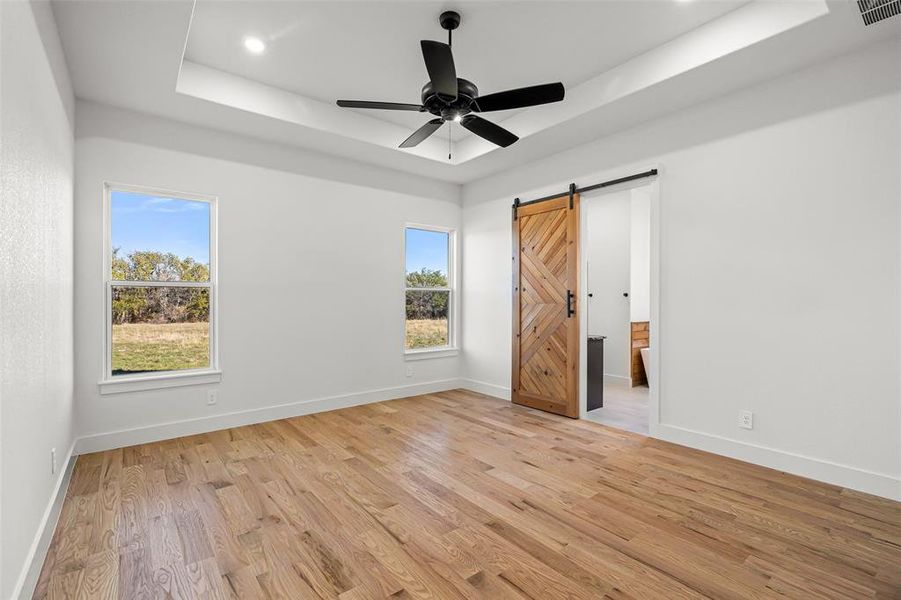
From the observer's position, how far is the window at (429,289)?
5.54 m

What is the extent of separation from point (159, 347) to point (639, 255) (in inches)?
241

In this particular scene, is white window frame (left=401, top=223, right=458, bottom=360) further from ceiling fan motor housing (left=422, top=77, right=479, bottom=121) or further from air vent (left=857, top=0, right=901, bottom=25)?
air vent (left=857, top=0, right=901, bottom=25)

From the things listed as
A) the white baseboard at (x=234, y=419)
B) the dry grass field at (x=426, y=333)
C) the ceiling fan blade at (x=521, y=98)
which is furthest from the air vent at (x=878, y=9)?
the white baseboard at (x=234, y=419)

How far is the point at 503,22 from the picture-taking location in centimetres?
290

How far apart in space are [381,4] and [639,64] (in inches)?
77.7

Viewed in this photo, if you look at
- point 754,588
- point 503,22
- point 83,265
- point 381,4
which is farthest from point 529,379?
point 83,265

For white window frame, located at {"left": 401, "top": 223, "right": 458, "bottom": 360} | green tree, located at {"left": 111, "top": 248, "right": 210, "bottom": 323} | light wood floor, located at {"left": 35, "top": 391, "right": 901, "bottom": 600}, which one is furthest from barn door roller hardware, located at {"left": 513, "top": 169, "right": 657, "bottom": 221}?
green tree, located at {"left": 111, "top": 248, "right": 210, "bottom": 323}

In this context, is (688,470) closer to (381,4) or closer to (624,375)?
(624,375)

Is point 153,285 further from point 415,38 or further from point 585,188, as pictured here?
point 585,188

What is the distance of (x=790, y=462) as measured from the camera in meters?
3.03

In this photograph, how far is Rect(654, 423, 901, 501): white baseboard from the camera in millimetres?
2674

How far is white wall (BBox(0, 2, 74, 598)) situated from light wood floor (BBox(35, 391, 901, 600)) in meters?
0.42

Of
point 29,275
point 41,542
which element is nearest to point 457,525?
point 41,542

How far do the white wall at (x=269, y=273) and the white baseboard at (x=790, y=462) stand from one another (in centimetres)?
299
